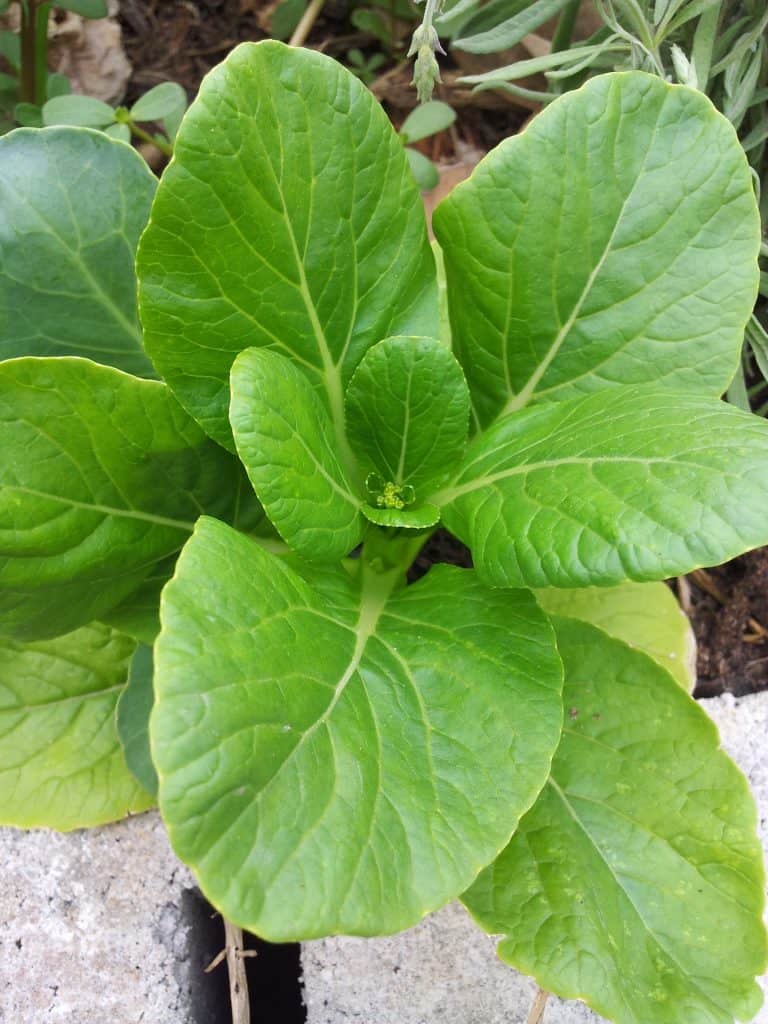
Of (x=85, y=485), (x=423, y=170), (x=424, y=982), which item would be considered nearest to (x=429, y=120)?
(x=423, y=170)

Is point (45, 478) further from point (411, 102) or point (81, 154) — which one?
point (411, 102)

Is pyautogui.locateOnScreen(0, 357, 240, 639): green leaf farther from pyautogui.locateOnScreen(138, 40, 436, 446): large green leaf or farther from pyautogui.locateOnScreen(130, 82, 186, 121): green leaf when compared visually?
pyautogui.locateOnScreen(130, 82, 186, 121): green leaf

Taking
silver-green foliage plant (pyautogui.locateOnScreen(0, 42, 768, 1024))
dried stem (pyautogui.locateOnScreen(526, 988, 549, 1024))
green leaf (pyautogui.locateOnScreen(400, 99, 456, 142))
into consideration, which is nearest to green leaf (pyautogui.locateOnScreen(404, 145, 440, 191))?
green leaf (pyautogui.locateOnScreen(400, 99, 456, 142))

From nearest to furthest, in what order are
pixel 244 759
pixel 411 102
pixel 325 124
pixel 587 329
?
1. pixel 244 759
2. pixel 325 124
3. pixel 587 329
4. pixel 411 102

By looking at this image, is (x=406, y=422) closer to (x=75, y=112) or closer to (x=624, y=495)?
(x=624, y=495)

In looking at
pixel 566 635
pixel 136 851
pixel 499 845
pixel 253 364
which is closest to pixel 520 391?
pixel 566 635
